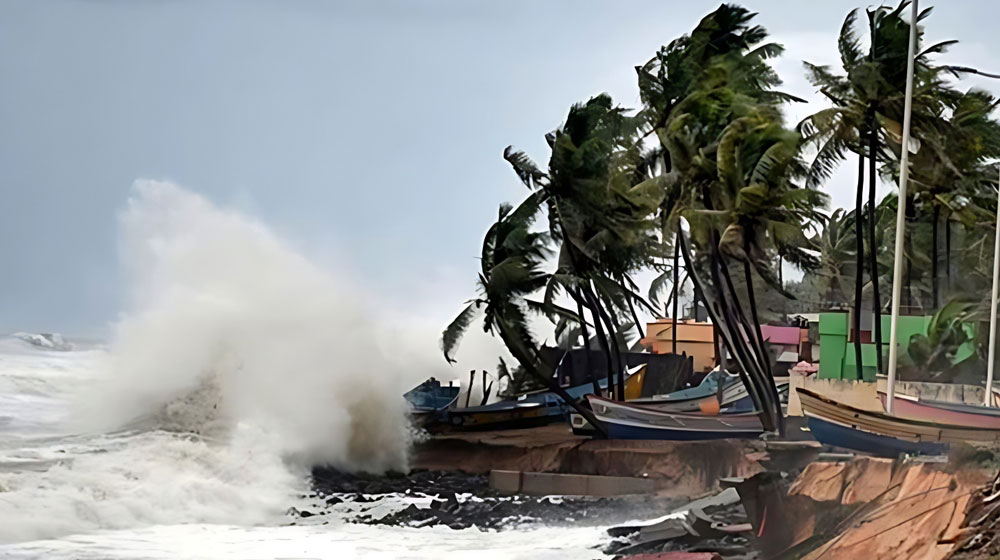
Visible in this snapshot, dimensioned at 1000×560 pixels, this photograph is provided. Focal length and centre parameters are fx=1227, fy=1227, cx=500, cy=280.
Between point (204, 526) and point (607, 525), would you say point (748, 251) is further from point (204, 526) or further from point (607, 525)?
point (204, 526)

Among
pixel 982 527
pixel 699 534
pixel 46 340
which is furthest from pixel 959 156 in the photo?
pixel 46 340

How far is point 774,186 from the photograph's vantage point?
958 inches

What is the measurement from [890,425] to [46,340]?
26166 millimetres

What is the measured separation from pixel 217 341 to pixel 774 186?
13219 mm

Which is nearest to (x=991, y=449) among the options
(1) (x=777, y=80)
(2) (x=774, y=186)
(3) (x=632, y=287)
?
(2) (x=774, y=186)

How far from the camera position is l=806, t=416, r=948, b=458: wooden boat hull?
1648 centimetres

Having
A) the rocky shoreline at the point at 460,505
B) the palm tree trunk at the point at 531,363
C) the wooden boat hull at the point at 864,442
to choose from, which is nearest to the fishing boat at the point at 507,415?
the palm tree trunk at the point at 531,363

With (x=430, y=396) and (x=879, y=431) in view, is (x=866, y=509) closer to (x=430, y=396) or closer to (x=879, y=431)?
(x=879, y=431)

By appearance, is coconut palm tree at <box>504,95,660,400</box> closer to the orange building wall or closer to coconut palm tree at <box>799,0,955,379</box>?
coconut palm tree at <box>799,0,955,379</box>

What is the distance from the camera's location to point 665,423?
25922 mm

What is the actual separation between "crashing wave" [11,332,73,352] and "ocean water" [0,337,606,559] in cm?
796

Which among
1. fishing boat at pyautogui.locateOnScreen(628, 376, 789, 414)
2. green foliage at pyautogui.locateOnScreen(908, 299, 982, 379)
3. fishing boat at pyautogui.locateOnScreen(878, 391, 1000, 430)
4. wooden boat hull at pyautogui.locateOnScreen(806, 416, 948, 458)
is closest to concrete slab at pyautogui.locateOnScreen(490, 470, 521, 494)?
fishing boat at pyautogui.locateOnScreen(628, 376, 789, 414)

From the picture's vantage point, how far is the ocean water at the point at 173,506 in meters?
17.4

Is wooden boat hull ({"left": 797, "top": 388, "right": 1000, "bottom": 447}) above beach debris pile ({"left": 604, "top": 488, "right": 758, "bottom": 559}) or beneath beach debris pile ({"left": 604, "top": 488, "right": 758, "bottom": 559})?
above
